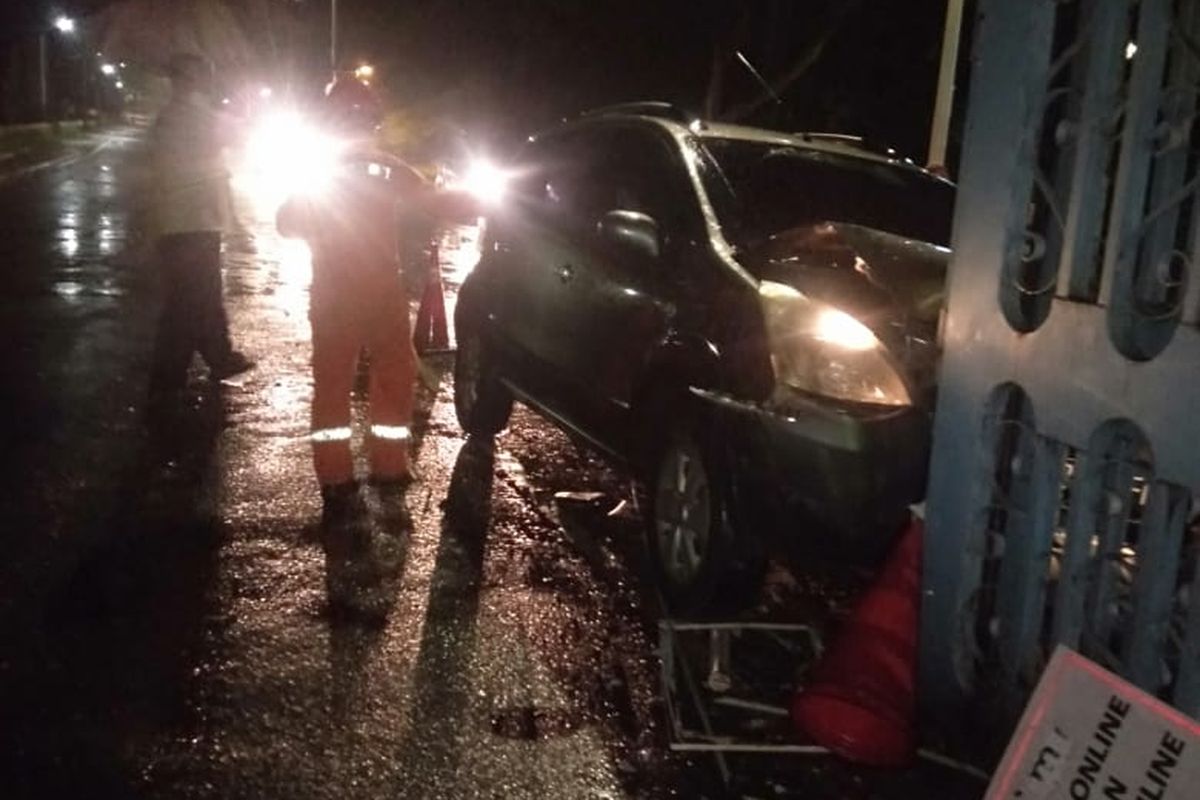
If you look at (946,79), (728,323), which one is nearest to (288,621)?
(728,323)

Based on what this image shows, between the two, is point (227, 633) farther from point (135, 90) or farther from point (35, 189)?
point (135, 90)

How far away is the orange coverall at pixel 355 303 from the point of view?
6387mm

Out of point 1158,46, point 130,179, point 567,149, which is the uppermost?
point 1158,46

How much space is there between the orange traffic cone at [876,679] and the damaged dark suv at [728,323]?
12.2 inches

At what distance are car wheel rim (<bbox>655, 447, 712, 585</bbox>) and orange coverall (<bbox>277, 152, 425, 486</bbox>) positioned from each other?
1735mm

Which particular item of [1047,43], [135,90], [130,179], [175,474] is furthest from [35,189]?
[135,90]

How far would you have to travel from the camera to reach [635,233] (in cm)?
550

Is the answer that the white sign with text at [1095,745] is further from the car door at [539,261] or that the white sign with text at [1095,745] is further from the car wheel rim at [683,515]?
the car door at [539,261]

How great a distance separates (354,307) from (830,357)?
2.66 m

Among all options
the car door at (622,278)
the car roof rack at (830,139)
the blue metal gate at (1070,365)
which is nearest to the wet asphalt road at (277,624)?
the car door at (622,278)

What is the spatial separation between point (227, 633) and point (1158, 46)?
3.44 metres

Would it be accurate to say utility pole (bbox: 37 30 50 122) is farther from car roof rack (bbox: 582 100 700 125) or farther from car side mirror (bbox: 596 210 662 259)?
car side mirror (bbox: 596 210 662 259)

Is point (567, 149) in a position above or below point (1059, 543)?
above

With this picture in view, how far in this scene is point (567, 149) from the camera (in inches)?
282
